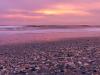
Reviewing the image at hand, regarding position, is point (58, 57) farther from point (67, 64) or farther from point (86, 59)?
point (67, 64)

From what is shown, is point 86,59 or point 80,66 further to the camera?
point 86,59

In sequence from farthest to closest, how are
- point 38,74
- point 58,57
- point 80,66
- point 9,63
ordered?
point 58,57 < point 9,63 < point 80,66 < point 38,74

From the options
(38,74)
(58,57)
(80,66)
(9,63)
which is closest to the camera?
(38,74)

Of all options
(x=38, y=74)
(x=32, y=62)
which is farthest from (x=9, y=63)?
(x=38, y=74)

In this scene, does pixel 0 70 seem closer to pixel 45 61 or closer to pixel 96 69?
pixel 45 61

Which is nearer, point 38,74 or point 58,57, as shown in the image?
point 38,74

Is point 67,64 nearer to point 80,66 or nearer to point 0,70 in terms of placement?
point 80,66

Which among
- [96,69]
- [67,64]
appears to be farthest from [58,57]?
[96,69]
